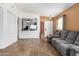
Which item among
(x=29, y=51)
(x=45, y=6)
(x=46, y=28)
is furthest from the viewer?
(x=46, y=28)

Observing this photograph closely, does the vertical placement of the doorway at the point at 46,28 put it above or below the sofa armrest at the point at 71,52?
above

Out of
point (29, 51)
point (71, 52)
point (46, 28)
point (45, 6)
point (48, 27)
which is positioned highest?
point (45, 6)

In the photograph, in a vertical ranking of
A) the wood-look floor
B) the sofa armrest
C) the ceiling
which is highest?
the ceiling

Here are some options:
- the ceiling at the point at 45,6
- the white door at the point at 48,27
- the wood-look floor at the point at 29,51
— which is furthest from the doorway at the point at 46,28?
the wood-look floor at the point at 29,51

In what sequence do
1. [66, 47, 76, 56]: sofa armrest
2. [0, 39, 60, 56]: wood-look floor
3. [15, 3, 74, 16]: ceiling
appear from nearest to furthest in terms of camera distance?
[66, 47, 76, 56]: sofa armrest < [0, 39, 60, 56]: wood-look floor < [15, 3, 74, 16]: ceiling

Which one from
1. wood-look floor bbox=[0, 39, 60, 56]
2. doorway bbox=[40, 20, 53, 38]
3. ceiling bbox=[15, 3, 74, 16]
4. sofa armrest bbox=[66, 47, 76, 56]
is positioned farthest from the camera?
doorway bbox=[40, 20, 53, 38]

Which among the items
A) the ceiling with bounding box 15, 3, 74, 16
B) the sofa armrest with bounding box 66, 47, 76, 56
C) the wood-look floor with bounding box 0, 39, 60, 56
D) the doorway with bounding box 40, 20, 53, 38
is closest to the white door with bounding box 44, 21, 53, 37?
the doorway with bounding box 40, 20, 53, 38

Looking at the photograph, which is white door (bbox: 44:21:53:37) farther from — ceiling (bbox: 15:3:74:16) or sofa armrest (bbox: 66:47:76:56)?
sofa armrest (bbox: 66:47:76:56)

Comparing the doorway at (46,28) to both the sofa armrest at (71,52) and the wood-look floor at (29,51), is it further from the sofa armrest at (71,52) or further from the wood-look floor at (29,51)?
the sofa armrest at (71,52)

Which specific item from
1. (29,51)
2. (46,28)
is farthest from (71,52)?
(46,28)

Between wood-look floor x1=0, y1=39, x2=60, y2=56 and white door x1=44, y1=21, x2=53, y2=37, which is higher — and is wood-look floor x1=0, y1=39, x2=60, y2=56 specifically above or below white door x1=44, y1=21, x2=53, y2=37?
below

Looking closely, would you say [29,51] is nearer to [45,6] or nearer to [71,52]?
[71,52]

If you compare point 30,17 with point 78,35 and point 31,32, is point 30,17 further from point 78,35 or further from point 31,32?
point 78,35

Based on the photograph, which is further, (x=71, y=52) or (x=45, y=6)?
(x=45, y=6)
